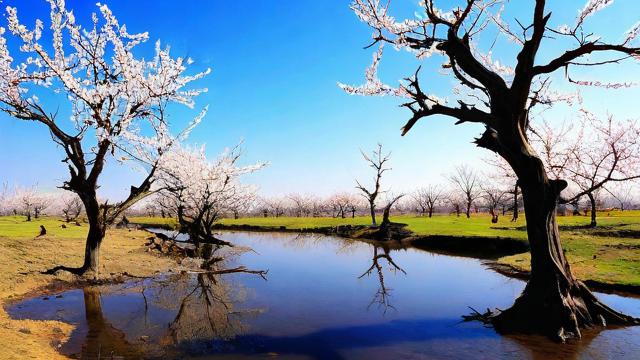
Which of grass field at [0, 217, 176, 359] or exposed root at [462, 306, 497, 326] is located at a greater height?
grass field at [0, 217, 176, 359]

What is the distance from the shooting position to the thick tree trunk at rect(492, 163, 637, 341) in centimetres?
934

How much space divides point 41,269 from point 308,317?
472 inches

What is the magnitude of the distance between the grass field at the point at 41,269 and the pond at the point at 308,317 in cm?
75

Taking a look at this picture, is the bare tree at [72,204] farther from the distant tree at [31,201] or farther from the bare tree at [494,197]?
the bare tree at [494,197]

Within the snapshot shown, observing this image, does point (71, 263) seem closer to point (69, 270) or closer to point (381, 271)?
point (69, 270)

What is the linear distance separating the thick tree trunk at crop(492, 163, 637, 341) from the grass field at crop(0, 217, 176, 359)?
1108 centimetres

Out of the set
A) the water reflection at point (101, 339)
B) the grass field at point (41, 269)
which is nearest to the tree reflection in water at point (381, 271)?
the water reflection at point (101, 339)

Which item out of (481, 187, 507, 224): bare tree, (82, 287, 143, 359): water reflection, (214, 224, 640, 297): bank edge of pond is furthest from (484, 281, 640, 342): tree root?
(481, 187, 507, 224): bare tree

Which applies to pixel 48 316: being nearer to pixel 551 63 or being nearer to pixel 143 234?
pixel 551 63

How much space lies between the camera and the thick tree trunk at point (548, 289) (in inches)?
368

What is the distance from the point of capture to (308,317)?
11508 millimetres

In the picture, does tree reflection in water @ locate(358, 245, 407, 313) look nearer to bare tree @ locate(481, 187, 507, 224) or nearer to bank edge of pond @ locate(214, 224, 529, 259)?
bank edge of pond @ locate(214, 224, 529, 259)

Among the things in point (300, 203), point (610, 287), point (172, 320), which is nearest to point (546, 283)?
point (610, 287)

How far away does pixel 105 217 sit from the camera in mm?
14859
